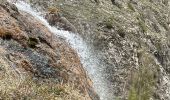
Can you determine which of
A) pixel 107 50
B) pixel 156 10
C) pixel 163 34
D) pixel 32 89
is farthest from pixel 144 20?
pixel 32 89

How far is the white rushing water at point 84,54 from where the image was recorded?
3559 cm

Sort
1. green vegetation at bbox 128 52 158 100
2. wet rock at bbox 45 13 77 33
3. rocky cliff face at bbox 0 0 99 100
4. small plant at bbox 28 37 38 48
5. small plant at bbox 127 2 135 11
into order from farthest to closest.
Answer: small plant at bbox 127 2 135 11, wet rock at bbox 45 13 77 33, small plant at bbox 28 37 38 48, rocky cliff face at bbox 0 0 99 100, green vegetation at bbox 128 52 158 100

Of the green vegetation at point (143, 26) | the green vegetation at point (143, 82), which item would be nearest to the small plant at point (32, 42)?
the green vegetation at point (143, 82)

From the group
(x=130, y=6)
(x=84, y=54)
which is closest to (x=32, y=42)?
(x=84, y=54)

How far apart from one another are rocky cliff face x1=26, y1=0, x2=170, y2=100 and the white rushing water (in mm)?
1203

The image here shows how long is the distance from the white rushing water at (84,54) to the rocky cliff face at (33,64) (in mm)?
8657

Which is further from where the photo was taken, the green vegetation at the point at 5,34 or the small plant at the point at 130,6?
the small plant at the point at 130,6

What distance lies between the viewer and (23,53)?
67.3 ft

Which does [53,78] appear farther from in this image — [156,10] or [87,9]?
[156,10]

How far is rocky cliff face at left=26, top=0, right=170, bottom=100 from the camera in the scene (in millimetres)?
41531

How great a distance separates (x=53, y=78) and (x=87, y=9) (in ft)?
98.4

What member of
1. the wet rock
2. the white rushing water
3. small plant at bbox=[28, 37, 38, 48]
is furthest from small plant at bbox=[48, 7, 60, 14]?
small plant at bbox=[28, 37, 38, 48]

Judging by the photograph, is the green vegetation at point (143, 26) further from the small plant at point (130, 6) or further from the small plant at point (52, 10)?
the small plant at point (52, 10)

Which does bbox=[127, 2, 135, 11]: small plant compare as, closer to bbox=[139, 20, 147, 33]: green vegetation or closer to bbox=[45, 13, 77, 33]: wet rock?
bbox=[139, 20, 147, 33]: green vegetation
